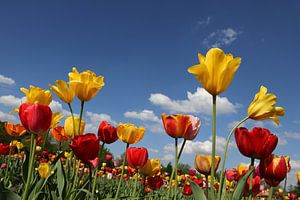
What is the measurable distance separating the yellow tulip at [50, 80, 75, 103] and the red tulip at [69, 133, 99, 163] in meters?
0.58

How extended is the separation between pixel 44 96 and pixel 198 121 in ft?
3.71

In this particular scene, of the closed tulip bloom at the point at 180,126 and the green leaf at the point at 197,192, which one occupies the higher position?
the closed tulip bloom at the point at 180,126

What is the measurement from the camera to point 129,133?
2.85 metres

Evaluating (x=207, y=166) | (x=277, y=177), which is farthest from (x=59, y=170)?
(x=277, y=177)

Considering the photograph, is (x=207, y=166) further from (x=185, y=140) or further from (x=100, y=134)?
(x=100, y=134)

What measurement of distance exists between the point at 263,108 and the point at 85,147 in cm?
100

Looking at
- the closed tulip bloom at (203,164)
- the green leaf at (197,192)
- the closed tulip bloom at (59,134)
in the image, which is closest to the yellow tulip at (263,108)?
the green leaf at (197,192)

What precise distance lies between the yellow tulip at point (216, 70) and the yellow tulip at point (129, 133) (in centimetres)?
129

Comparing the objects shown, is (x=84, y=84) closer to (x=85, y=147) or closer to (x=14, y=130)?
(x=85, y=147)

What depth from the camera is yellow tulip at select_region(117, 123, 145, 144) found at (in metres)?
2.84

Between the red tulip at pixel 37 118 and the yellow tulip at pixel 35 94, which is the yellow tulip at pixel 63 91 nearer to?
the yellow tulip at pixel 35 94

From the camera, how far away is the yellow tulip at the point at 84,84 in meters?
2.29

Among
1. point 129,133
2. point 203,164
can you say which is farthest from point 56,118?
point 203,164

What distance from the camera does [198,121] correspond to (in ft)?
7.80
